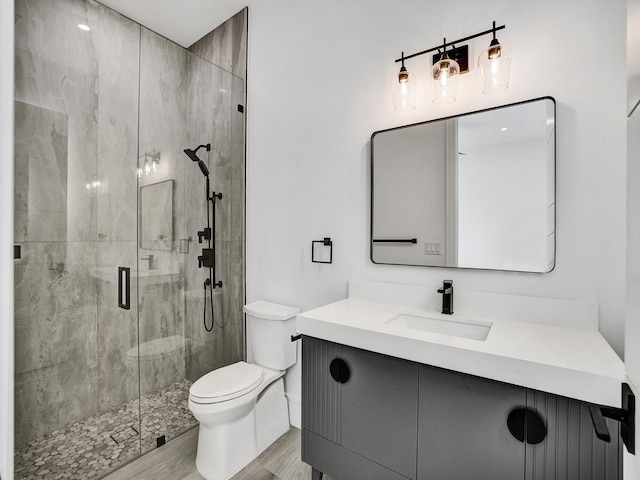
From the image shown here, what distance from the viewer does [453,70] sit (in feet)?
5.07

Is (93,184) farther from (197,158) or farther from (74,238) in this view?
(197,158)

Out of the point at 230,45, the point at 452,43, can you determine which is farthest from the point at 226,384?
the point at 230,45

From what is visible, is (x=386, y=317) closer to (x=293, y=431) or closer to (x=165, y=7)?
(x=293, y=431)

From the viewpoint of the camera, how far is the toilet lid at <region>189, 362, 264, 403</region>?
5.59 ft

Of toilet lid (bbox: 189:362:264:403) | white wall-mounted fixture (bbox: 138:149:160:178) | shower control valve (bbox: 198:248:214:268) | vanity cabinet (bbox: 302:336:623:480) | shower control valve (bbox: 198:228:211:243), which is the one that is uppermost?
white wall-mounted fixture (bbox: 138:149:160:178)

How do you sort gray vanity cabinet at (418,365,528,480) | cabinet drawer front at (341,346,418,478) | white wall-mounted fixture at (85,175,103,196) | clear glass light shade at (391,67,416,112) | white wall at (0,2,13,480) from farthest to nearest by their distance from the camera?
white wall-mounted fixture at (85,175,103,196), clear glass light shade at (391,67,416,112), white wall at (0,2,13,480), cabinet drawer front at (341,346,418,478), gray vanity cabinet at (418,365,528,480)

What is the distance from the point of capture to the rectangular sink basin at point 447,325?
1.45 meters

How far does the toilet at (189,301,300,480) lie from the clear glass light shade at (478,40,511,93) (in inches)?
64.3

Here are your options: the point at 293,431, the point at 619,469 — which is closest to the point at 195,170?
the point at 293,431

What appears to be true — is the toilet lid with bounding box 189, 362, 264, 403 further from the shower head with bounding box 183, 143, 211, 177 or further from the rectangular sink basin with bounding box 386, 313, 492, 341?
the shower head with bounding box 183, 143, 211, 177

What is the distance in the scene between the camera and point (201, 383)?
71.8 inches

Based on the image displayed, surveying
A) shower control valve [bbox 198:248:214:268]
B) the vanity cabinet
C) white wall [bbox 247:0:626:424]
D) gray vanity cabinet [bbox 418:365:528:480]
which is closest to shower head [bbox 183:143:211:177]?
white wall [bbox 247:0:626:424]

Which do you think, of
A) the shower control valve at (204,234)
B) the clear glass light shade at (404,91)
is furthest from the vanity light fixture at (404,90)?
the shower control valve at (204,234)

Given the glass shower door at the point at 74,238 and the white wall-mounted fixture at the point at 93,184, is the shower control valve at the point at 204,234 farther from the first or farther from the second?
the white wall-mounted fixture at the point at 93,184
